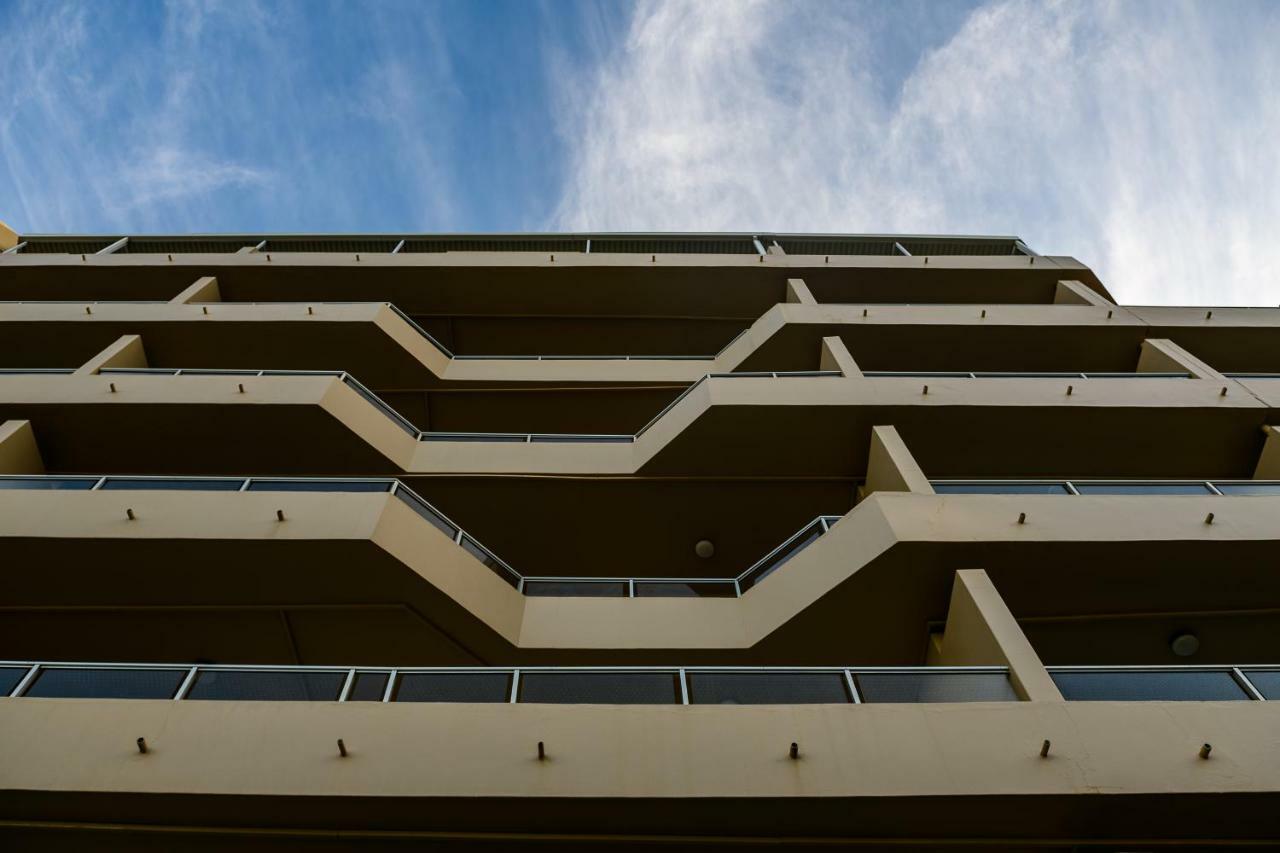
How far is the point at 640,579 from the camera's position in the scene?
11438mm

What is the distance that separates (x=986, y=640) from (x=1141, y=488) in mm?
4202

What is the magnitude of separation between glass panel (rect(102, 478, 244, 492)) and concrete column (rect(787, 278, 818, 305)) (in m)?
12.0

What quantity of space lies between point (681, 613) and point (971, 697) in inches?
158

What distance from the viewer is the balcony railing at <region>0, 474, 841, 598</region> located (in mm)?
10898

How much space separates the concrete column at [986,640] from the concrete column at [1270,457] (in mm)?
6433

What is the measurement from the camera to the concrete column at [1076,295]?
1862 centimetres

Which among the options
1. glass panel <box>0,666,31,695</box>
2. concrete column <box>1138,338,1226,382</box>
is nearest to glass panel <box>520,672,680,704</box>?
glass panel <box>0,666,31,695</box>

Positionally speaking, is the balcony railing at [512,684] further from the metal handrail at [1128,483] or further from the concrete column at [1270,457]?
the concrete column at [1270,457]

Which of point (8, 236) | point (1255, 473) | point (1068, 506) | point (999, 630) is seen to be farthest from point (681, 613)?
point (8, 236)

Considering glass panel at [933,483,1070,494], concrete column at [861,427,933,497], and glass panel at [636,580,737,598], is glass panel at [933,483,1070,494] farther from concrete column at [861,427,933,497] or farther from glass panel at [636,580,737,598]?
glass panel at [636,580,737,598]

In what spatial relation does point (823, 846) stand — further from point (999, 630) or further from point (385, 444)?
point (385, 444)

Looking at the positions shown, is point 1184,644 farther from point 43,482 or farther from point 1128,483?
point 43,482

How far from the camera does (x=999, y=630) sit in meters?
8.52

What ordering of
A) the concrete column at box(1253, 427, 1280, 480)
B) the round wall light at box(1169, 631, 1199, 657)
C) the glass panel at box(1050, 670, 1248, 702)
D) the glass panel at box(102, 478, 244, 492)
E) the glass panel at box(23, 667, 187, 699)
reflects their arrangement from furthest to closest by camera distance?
1. the concrete column at box(1253, 427, 1280, 480)
2. the glass panel at box(102, 478, 244, 492)
3. the round wall light at box(1169, 631, 1199, 657)
4. the glass panel at box(1050, 670, 1248, 702)
5. the glass panel at box(23, 667, 187, 699)
